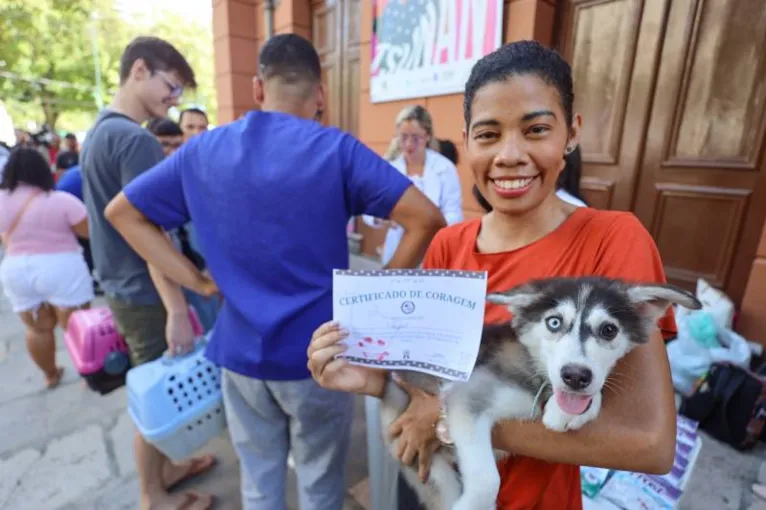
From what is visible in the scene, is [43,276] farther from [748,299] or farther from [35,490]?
[748,299]

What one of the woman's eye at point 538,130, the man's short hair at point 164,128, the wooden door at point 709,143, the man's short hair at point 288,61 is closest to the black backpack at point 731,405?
the wooden door at point 709,143

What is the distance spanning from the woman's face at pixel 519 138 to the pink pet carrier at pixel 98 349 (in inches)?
82.3

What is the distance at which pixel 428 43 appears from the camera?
476 cm

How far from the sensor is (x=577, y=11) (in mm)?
3975

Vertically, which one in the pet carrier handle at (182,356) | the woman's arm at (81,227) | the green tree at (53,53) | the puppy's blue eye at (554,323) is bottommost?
the pet carrier handle at (182,356)

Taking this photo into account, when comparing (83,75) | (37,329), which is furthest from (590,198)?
(83,75)

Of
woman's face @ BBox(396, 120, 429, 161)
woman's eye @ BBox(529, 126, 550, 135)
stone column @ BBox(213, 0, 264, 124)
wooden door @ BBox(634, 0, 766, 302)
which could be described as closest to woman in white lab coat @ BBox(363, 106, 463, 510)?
woman's face @ BBox(396, 120, 429, 161)

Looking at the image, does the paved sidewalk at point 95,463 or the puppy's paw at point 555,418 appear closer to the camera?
the puppy's paw at point 555,418

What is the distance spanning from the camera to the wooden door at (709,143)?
3.12 m

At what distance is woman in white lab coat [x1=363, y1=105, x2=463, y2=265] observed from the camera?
3520mm

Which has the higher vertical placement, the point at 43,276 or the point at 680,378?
the point at 43,276

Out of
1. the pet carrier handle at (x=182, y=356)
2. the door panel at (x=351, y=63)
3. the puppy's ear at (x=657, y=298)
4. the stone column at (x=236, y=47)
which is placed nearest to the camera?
the puppy's ear at (x=657, y=298)

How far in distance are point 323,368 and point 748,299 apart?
3797 mm

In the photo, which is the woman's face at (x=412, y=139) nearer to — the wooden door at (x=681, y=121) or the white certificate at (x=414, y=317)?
the wooden door at (x=681, y=121)
